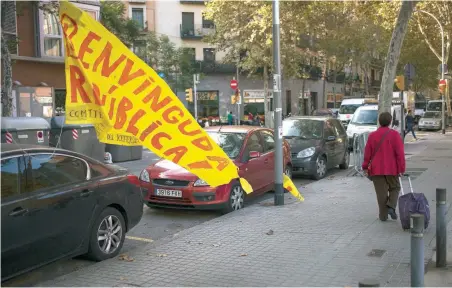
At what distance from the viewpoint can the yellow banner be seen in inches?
170

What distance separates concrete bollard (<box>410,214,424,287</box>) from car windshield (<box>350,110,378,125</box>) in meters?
17.6

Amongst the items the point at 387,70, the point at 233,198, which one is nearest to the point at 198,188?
the point at 233,198

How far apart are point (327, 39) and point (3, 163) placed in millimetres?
35226

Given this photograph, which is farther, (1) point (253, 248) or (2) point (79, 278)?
(1) point (253, 248)

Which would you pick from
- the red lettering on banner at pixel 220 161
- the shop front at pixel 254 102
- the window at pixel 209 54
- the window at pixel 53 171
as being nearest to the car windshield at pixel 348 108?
the shop front at pixel 254 102

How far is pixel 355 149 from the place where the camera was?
1330 centimetres

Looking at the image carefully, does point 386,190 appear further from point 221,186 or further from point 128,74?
point 128,74

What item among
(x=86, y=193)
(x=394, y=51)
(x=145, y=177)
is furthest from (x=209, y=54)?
(x=86, y=193)

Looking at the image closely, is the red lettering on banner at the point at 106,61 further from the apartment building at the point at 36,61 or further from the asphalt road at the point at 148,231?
the apartment building at the point at 36,61

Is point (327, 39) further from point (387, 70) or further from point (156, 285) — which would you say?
point (156, 285)

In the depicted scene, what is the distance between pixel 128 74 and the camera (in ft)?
14.1

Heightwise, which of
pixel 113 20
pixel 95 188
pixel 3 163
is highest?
pixel 113 20

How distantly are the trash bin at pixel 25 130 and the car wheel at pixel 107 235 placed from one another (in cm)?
661

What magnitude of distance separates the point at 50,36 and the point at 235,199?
14309mm
